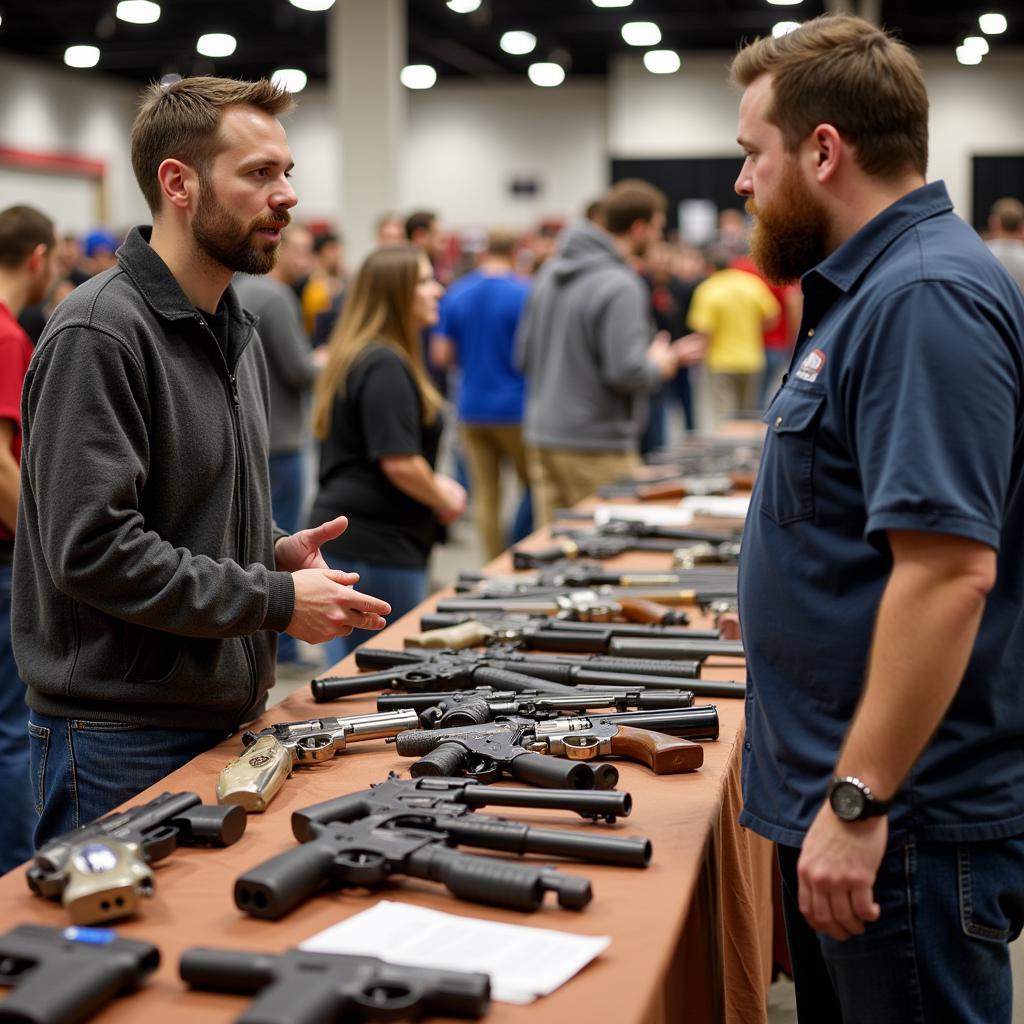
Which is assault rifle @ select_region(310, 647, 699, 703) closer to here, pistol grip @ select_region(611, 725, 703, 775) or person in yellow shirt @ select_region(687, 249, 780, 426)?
pistol grip @ select_region(611, 725, 703, 775)

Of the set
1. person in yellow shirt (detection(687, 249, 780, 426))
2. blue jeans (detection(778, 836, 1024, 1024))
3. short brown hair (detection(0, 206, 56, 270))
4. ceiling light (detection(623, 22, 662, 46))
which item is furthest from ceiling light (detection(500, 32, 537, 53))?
blue jeans (detection(778, 836, 1024, 1024))

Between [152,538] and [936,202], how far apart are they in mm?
1230

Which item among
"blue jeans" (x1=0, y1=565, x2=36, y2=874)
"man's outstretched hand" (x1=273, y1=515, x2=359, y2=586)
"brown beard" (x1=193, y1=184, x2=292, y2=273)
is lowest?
"blue jeans" (x1=0, y1=565, x2=36, y2=874)

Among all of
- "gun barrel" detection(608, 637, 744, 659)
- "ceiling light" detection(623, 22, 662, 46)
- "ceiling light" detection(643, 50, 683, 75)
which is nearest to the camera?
"gun barrel" detection(608, 637, 744, 659)

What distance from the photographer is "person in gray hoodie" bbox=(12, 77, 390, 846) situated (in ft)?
6.35

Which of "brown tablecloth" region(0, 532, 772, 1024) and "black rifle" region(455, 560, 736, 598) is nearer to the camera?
"brown tablecloth" region(0, 532, 772, 1024)

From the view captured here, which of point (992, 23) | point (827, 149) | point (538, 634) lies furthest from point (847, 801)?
point (992, 23)

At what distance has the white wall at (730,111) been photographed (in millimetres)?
17672

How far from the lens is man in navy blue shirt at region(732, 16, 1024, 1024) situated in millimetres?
1443

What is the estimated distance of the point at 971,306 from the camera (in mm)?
1464

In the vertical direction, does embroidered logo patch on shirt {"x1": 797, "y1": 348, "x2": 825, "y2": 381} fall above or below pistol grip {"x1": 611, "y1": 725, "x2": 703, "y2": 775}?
above

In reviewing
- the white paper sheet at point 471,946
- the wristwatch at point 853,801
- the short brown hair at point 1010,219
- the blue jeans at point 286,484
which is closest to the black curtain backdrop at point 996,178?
the short brown hair at point 1010,219

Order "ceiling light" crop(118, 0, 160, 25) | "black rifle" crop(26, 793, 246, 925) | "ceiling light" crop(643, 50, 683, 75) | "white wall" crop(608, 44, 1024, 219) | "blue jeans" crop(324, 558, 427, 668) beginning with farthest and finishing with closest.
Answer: "white wall" crop(608, 44, 1024, 219) → "ceiling light" crop(643, 50, 683, 75) → "ceiling light" crop(118, 0, 160, 25) → "blue jeans" crop(324, 558, 427, 668) → "black rifle" crop(26, 793, 246, 925)

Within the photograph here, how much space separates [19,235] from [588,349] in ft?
8.42
